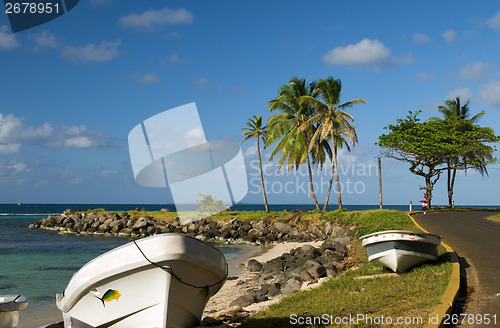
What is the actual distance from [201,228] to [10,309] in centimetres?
2932

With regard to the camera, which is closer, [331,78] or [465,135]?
[331,78]

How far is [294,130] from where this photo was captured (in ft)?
115

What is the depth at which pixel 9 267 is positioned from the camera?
74.2 ft

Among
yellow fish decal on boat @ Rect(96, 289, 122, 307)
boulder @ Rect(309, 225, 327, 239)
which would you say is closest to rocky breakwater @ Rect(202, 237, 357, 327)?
yellow fish decal on boat @ Rect(96, 289, 122, 307)

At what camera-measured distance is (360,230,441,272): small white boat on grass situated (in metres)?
9.71

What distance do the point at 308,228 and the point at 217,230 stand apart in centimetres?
860

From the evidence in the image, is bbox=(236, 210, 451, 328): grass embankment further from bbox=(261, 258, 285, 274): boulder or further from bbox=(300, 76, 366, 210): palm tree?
bbox=(300, 76, 366, 210): palm tree

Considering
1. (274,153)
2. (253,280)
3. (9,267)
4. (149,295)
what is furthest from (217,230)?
(149,295)

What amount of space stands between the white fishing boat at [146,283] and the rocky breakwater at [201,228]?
19.4 m

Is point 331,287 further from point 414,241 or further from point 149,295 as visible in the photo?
point 149,295

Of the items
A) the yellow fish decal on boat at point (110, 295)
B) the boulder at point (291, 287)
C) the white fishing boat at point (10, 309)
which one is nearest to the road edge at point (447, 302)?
the boulder at point (291, 287)

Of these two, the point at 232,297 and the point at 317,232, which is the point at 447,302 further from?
the point at 317,232

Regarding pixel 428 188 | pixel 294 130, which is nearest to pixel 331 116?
pixel 294 130

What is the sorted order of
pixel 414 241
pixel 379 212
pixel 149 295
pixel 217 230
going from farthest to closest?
pixel 217 230, pixel 379 212, pixel 414 241, pixel 149 295
